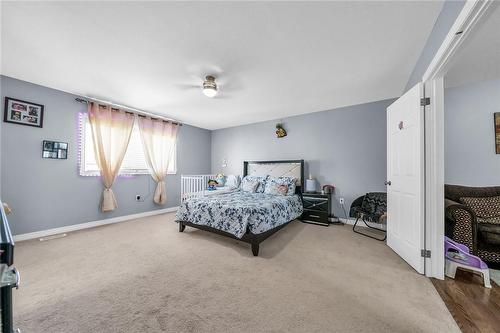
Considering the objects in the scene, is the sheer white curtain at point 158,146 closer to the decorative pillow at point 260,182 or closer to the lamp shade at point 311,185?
the decorative pillow at point 260,182

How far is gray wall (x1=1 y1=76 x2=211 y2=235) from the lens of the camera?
2.66 metres

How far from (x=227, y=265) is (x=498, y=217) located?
125 inches

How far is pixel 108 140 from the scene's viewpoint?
11.7 feet

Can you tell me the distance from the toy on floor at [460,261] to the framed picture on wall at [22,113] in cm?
570

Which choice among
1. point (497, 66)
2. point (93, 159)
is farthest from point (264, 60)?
point (93, 159)

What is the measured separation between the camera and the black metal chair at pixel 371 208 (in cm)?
295

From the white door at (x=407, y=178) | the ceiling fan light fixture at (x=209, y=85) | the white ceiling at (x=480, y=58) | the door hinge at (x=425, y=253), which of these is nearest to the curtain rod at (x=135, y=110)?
the ceiling fan light fixture at (x=209, y=85)

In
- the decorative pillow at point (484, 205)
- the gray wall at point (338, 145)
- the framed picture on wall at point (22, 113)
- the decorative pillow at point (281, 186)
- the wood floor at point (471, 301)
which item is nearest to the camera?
the wood floor at point (471, 301)

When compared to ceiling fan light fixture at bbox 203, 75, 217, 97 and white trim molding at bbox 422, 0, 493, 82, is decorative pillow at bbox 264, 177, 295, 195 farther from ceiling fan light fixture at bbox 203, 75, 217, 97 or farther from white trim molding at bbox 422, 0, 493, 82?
white trim molding at bbox 422, 0, 493, 82

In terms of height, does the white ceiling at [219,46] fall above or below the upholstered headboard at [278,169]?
above

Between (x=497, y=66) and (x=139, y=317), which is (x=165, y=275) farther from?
(x=497, y=66)

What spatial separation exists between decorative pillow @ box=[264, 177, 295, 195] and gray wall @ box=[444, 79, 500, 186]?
2.43 m

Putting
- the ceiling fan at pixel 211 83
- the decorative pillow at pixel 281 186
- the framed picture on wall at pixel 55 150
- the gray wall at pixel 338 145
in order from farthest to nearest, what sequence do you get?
1. the decorative pillow at pixel 281 186
2. the gray wall at pixel 338 145
3. the framed picture on wall at pixel 55 150
4. the ceiling fan at pixel 211 83

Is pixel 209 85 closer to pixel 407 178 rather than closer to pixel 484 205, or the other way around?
pixel 407 178
